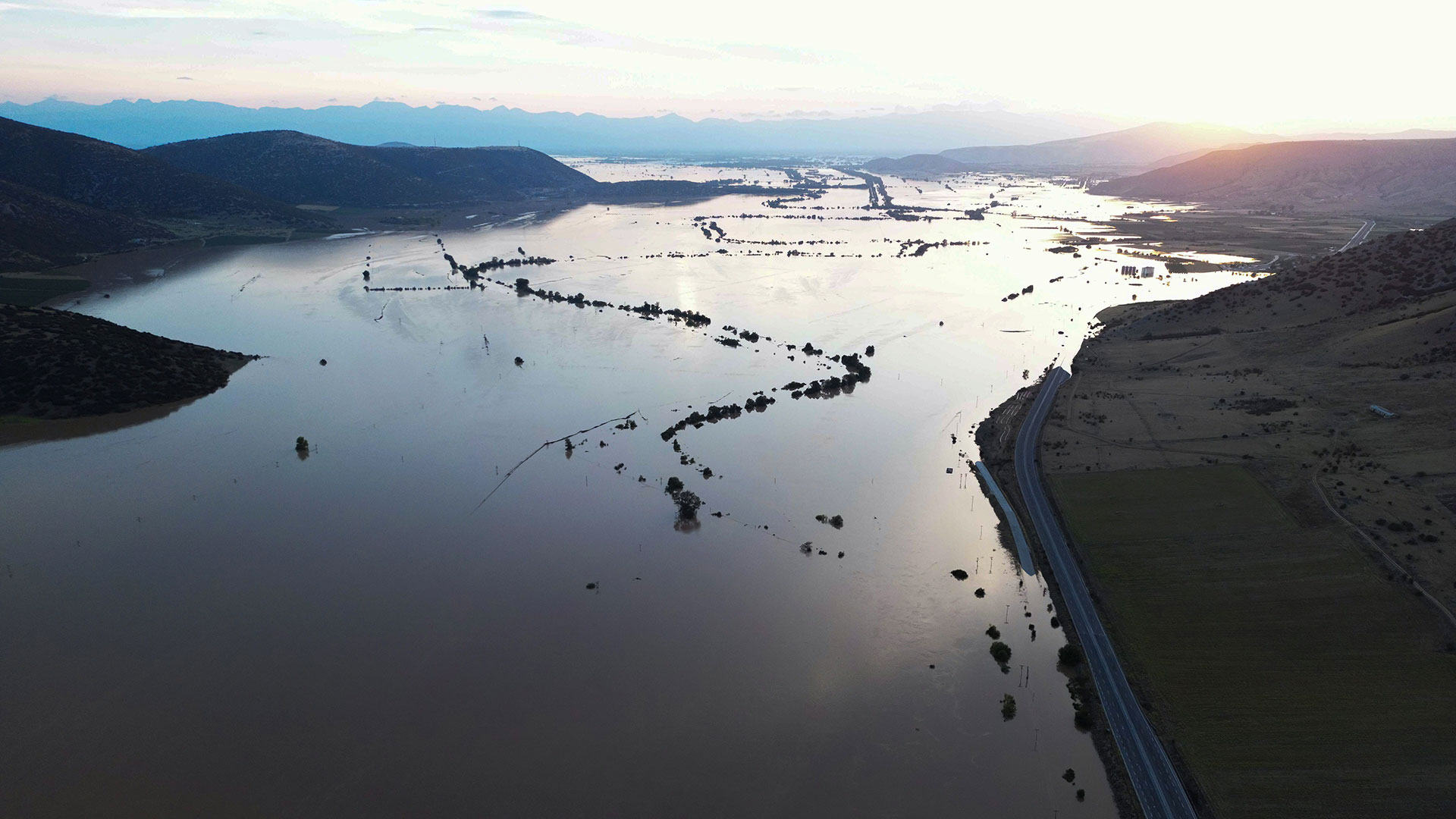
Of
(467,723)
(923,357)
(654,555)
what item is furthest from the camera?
(923,357)

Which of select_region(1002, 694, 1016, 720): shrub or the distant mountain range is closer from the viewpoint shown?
select_region(1002, 694, 1016, 720): shrub

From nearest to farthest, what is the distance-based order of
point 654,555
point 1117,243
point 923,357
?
point 654,555 → point 923,357 → point 1117,243

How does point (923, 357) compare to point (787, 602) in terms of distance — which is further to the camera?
point (923, 357)

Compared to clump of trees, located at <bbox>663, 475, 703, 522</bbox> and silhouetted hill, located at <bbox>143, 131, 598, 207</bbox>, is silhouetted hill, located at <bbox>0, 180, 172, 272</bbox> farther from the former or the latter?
clump of trees, located at <bbox>663, 475, 703, 522</bbox>

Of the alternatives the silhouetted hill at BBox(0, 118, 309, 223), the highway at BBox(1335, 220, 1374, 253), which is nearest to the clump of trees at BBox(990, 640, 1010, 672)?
the highway at BBox(1335, 220, 1374, 253)

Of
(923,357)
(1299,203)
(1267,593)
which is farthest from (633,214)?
(1267,593)

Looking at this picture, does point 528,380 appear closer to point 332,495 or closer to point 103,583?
point 332,495
